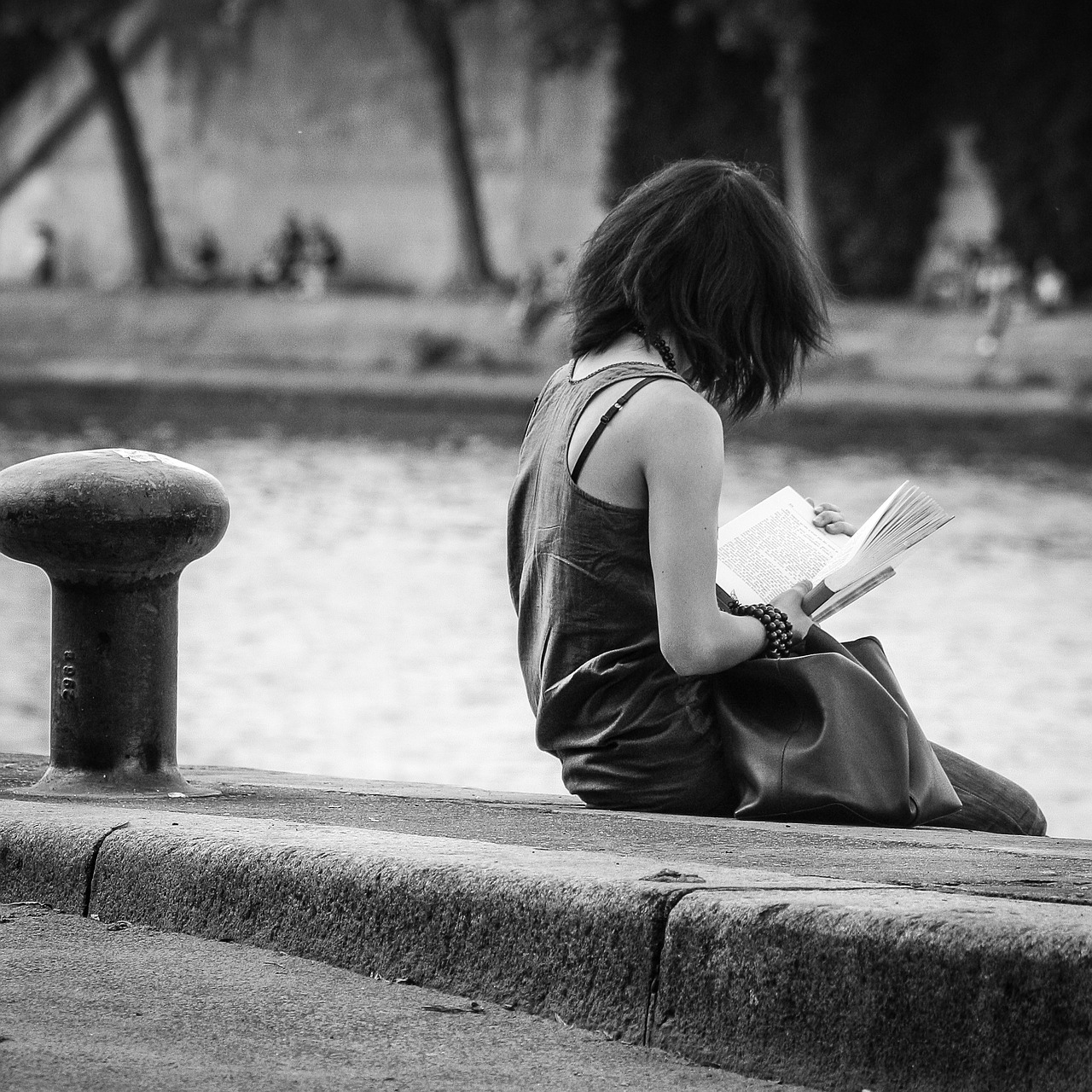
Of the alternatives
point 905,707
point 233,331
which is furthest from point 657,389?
point 233,331

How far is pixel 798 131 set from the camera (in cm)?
2934

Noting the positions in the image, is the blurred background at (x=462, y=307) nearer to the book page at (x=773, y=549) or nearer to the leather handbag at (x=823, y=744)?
the book page at (x=773, y=549)

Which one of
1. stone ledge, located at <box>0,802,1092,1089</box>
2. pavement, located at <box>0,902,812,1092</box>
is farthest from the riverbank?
pavement, located at <box>0,902,812,1092</box>

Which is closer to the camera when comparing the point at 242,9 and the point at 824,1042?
the point at 824,1042

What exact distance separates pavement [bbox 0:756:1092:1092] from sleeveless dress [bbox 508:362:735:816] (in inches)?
4.5

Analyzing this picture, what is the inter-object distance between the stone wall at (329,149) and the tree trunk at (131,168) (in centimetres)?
220

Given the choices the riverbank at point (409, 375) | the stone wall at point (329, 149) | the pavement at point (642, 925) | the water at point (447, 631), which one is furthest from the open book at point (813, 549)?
the stone wall at point (329, 149)

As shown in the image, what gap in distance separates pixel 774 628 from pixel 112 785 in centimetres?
144

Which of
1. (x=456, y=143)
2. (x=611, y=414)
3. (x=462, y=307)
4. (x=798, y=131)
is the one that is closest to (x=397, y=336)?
(x=462, y=307)

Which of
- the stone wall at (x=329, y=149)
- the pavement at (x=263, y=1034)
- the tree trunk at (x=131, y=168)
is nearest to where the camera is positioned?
the pavement at (x=263, y=1034)

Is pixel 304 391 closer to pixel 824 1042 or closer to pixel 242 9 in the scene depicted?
Answer: pixel 242 9

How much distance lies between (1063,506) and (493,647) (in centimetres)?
653

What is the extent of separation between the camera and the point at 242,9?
35.9 meters

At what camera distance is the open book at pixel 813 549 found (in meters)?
3.58
